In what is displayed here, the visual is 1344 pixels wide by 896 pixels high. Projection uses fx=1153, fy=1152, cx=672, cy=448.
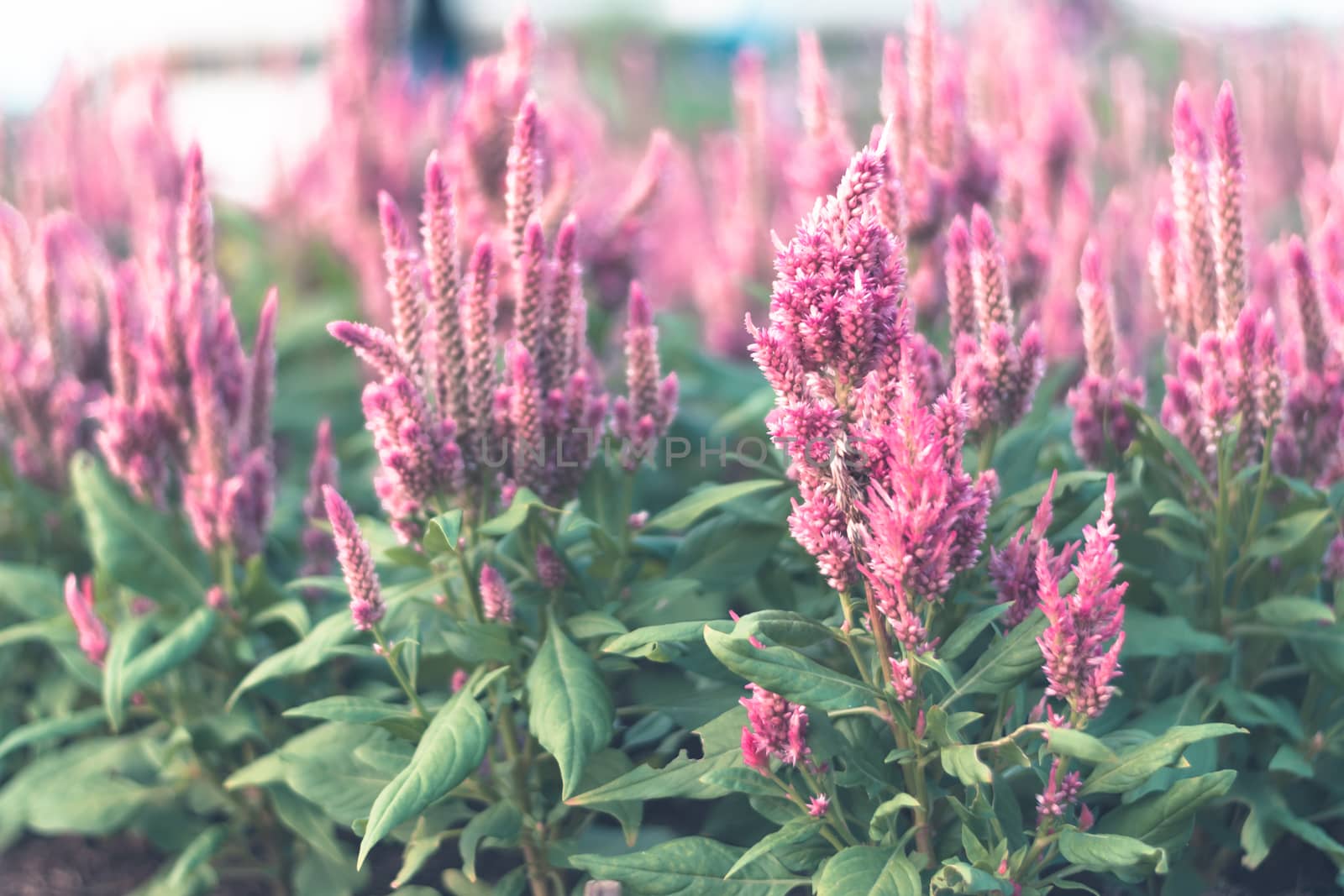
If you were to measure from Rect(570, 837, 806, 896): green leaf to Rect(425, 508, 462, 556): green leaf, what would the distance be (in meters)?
0.54

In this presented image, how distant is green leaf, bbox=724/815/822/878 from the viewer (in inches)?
66.6

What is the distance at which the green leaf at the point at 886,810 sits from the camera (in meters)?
Answer: 1.68

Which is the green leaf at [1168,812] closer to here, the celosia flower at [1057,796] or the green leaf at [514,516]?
the celosia flower at [1057,796]

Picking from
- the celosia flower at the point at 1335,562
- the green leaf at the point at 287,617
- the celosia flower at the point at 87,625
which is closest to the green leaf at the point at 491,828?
the green leaf at the point at 287,617

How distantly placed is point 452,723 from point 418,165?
2.92 m

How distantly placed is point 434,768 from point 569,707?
0.23 m

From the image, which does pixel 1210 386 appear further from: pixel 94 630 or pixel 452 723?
pixel 94 630

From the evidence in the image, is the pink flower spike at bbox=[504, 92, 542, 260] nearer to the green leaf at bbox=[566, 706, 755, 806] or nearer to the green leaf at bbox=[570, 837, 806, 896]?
the green leaf at bbox=[566, 706, 755, 806]

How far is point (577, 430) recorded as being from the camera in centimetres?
204

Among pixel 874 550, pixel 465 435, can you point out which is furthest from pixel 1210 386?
pixel 465 435

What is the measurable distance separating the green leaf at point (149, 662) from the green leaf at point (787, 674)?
121 centimetres

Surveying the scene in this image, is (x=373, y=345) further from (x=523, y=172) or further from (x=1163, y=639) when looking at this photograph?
(x=1163, y=639)

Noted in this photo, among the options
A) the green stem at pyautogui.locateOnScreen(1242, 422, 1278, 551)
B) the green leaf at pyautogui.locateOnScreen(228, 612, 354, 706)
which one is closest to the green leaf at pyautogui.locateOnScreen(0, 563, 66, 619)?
the green leaf at pyautogui.locateOnScreen(228, 612, 354, 706)

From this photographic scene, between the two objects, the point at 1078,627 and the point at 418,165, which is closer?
the point at 1078,627
